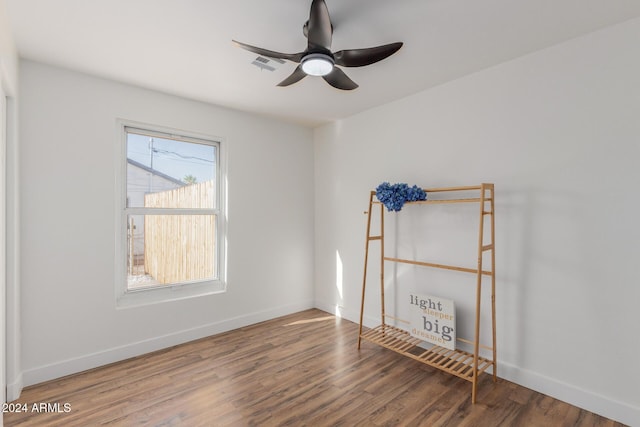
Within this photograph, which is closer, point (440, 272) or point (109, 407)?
point (109, 407)

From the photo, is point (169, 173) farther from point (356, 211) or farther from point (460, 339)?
point (460, 339)

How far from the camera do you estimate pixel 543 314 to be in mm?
2234

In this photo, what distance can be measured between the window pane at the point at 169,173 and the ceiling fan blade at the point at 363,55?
2.00 metres

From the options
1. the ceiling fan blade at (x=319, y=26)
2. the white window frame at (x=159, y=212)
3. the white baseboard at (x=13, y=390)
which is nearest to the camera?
the ceiling fan blade at (x=319, y=26)

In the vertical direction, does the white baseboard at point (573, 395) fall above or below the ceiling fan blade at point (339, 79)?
below

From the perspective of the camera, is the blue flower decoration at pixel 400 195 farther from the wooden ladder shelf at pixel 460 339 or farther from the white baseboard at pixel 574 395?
the white baseboard at pixel 574 395

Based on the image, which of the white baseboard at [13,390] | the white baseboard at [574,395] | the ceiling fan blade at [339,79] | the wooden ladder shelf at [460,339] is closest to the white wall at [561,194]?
the white baseboard at [574,395]

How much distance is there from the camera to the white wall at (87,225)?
2355 mm

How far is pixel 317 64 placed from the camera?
1801 mm

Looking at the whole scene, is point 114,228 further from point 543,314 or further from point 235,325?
point 543,314

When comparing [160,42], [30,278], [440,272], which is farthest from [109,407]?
[440,272]

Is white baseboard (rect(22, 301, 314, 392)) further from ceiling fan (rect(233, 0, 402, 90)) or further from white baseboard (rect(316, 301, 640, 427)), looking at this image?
ceiling fan (rect(233, 0, 402, 90))

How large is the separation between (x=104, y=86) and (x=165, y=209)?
1139 millimetres

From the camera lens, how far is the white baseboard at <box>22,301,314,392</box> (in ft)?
7.79
